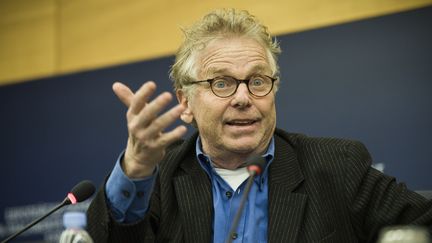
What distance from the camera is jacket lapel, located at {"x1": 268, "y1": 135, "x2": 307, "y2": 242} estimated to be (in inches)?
81.0

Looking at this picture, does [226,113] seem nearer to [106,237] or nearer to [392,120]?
[106,237]

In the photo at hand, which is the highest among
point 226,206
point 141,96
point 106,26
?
point 141,96

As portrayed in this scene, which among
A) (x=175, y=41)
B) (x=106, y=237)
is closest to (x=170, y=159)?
(x=106, y=237)

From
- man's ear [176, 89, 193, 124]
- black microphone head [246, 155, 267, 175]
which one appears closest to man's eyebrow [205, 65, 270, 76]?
man's ear [176, 89, 193, 124]

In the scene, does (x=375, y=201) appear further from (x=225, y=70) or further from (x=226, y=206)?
(x=225, y=70)

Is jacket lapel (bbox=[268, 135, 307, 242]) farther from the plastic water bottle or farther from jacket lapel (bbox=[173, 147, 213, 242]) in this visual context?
the plastic water bottle

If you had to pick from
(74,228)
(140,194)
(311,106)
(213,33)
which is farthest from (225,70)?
(311,106)

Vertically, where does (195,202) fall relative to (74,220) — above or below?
below

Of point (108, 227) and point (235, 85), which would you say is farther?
point (235, 85)

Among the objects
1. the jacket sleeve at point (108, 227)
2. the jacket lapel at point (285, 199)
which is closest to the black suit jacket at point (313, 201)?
the jacket lapel at point (285, 199)

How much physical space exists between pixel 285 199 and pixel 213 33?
0.71 metres

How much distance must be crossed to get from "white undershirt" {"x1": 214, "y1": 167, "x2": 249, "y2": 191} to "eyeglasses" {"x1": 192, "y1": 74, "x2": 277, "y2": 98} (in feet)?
0.97

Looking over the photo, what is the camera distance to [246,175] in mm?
2264

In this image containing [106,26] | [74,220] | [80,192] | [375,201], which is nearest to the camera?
[74,220]
